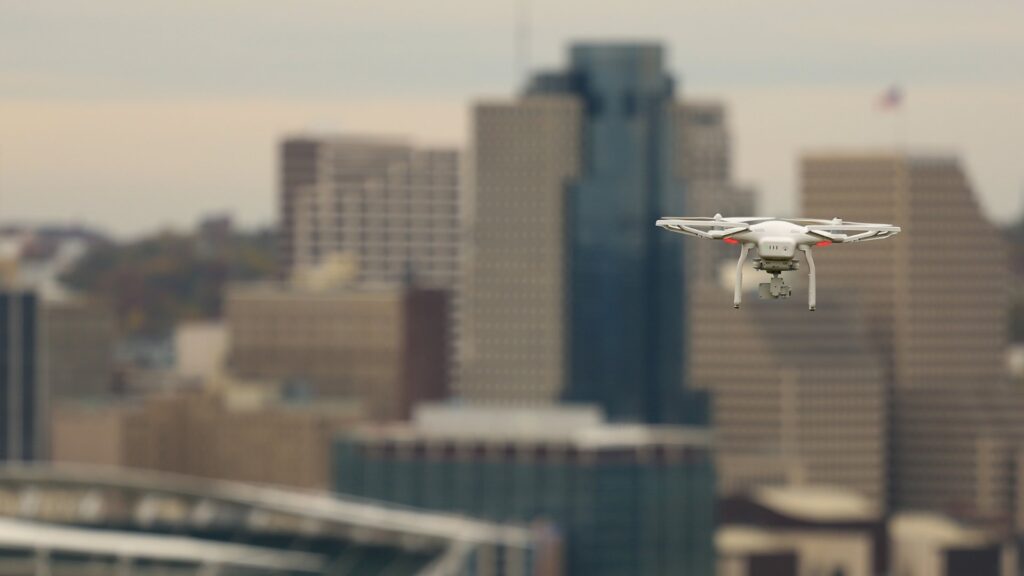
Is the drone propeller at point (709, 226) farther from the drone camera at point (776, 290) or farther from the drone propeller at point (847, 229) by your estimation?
the drone propeller at point (847, 229)

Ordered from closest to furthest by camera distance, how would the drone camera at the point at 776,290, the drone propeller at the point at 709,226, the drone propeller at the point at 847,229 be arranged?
the drone propeller at the point at 847,229
the drone camera at the point at 776,290
the drone propeller at the point at 709,226

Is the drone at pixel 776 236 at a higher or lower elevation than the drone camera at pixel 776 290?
higher

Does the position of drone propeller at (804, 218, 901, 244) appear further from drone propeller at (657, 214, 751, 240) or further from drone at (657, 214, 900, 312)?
drone propeller at (657, 214, 751, 240)

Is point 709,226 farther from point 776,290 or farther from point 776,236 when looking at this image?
point 776,290

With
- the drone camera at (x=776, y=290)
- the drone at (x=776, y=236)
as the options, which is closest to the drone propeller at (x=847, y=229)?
the drone at (x=776, y=236)

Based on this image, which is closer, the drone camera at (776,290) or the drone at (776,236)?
the drone camera at (776,290)

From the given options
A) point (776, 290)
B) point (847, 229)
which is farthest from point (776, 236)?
point (847, 229)

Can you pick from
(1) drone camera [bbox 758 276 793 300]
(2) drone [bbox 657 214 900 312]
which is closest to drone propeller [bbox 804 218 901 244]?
(2) drone [bbox 657 214 900 312]
